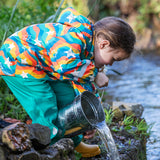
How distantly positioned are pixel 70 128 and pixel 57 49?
564 mm

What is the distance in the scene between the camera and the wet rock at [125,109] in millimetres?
3035

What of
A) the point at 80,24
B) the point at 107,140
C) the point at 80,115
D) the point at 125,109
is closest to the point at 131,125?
the point at 125,109

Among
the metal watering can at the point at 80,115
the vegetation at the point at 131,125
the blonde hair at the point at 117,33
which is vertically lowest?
the vegetation at the point at 131,125

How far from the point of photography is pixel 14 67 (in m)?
2.15

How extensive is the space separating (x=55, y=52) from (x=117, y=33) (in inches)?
19.0

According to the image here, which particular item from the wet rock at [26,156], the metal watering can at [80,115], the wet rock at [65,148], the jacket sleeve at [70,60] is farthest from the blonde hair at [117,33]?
the wet rock at [26,156]

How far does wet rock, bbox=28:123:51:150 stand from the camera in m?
1.68

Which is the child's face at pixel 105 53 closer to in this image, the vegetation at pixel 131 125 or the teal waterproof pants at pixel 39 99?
the teal waterproof pants at pixel 39 99

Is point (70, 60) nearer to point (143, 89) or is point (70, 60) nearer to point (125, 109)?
point (125, 109)

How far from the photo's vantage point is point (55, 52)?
1987 mm

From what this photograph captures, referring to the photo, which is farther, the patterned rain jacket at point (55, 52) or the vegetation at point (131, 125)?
the vegetation at point (131, 125)

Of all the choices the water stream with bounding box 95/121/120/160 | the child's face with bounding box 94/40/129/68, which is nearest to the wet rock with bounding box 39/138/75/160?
the water stream with bounding box 95/121/120/160

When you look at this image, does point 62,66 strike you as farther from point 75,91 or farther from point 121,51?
point 121,51

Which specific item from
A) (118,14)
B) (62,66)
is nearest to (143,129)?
(62,66)
